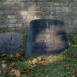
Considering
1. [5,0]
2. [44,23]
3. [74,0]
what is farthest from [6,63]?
[74,0]

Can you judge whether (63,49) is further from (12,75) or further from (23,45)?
(12,75)

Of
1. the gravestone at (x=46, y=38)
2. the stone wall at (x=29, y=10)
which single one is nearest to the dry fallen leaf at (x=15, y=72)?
the gravestone at (x=46, y=38)

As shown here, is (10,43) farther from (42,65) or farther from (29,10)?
(29,10)

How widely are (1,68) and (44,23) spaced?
A: 2.00 meters

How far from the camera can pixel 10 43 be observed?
22.2 feet

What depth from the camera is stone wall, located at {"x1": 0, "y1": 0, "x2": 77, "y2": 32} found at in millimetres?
8750

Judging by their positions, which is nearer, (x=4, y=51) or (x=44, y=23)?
(x=4, y=51)

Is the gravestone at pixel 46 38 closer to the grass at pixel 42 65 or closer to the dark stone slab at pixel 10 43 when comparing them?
the grass at pixel 42 65

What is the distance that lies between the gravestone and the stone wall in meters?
1.77

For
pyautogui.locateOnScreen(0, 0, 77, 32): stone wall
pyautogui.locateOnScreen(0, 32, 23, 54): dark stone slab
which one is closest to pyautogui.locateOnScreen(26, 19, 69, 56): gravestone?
pyautogui.locateOnScreen(0, 32, 23, 54): dark stone slab

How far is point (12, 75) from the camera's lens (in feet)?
17.0

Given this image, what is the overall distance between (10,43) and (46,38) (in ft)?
3.04

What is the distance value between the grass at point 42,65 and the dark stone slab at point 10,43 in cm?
18

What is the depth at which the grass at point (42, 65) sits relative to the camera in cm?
546
